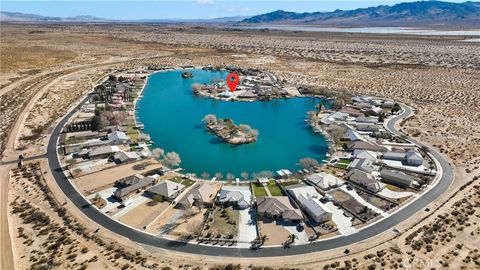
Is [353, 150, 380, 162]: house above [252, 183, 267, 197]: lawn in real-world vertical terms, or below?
above

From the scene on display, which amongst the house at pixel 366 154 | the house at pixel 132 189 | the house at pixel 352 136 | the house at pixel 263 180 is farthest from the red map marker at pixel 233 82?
the house at pixel 132 189

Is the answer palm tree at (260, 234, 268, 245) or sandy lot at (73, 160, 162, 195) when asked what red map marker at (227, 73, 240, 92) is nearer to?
sandy lot at (73, 160, 162, 195)

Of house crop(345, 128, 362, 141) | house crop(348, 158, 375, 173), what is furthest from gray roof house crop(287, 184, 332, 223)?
house crop(345, 128, 362, 141)

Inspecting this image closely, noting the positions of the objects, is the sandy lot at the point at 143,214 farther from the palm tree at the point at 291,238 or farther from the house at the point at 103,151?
the house at the point at 103,151

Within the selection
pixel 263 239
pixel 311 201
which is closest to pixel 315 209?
pixel 311 201

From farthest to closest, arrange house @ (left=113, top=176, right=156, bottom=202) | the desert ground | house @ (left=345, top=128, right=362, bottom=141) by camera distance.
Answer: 1. house @ (left=345, top=128, right=362, bottom=141)
2. house @ (left=113, top=176, right=156, bottom=202)
3. the desert ground

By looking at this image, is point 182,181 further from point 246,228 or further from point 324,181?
point 324,181

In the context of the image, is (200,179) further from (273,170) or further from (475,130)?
(475,130)
